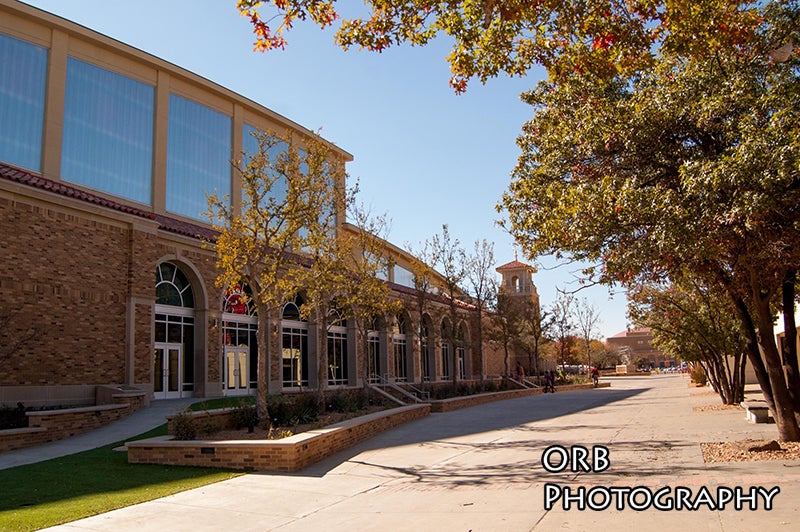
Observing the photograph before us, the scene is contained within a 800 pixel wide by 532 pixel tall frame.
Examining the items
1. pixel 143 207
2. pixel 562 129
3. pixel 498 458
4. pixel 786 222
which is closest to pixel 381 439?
pixel 498 458

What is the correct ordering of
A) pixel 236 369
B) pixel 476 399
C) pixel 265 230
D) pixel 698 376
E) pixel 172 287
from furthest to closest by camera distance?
pixel 698 376 → pixel 476 399 → pixel 236 369 → pixel 172 287 → pixel 265 230

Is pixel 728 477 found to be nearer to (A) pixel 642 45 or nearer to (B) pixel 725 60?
(A) pixel 642 45

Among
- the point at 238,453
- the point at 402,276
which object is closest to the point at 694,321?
the point at 238,453

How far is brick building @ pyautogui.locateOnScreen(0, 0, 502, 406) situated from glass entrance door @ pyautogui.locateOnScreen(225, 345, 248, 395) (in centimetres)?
6

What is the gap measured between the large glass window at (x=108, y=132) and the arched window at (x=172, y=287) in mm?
5815

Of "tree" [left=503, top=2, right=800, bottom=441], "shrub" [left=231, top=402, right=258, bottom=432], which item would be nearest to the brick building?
"shrub" [left=231, top=402, right=258, bottom=432]

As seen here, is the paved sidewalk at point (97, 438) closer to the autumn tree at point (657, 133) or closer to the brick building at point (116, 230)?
the brick building at point (116, 230)

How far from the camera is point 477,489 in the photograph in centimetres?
976

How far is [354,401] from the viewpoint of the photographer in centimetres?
2120

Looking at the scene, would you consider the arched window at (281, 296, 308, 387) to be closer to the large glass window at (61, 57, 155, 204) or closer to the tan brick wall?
the large glass window at (61, 57, 155, 204)

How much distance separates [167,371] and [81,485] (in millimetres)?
14011

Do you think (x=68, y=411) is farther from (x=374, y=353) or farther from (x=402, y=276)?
(x=402, y=276)

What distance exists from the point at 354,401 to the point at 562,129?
1209 cm

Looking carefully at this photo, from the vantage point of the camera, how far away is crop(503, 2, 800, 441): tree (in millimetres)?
9156
